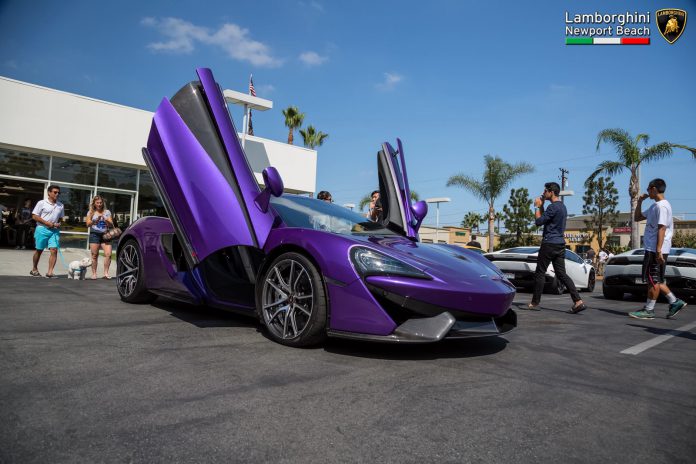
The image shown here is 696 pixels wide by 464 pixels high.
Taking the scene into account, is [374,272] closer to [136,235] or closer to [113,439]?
[113,439]

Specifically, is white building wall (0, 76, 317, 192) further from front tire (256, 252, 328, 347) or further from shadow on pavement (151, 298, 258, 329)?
front tire (256, 252, 328, 347)

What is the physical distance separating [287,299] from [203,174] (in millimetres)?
1397

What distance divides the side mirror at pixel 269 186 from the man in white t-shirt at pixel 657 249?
16.0 ft

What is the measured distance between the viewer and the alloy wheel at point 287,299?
11.3 feet

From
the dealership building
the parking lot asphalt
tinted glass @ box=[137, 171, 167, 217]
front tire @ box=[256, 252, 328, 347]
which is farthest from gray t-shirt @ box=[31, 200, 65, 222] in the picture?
tinted glass @ box=[137, 171, 167, 217]

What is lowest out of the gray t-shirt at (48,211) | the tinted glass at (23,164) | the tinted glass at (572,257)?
the tinted glass at (572,257)

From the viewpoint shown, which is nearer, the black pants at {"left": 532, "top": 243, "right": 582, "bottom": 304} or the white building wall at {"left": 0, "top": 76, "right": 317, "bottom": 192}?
the black pants at {"left": 532, "top": 243, "right": 582, "bottom": 304}

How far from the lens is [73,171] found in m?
16.1

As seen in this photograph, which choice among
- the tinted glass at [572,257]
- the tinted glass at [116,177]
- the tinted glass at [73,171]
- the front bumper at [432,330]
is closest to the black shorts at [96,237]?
the front bumper at [432,330]

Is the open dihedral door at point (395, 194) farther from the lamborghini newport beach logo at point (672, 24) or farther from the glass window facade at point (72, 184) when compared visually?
the lamborghini newport beach logo at point (672, 24)

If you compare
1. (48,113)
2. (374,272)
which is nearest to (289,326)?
(374,272)

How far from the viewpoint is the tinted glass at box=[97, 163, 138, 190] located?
16.7 m

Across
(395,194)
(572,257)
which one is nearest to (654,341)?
(395,194)

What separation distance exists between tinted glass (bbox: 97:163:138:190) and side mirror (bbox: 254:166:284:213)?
1495 centimetres
